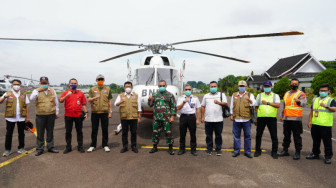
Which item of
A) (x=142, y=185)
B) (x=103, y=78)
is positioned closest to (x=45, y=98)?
(x=103, y=78)

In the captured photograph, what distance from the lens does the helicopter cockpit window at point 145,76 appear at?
23.6ft

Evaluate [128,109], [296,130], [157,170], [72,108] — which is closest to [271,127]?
[296,130]

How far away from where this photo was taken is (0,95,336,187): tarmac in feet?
12.1

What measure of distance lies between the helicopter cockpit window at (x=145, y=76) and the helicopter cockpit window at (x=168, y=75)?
27 centimetres

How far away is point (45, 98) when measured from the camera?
16.9 ft

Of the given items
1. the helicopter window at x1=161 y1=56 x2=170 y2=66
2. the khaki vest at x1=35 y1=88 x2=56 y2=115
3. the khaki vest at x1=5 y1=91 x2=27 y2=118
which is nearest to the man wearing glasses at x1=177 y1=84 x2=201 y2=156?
the helicopter window at x1=161 y1=56 x2=170 y2=66

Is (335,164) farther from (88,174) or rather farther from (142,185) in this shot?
(88,174)

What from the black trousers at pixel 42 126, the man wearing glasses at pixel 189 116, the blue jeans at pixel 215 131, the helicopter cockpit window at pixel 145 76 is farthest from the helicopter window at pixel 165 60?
the black trousers at pixel 42 126

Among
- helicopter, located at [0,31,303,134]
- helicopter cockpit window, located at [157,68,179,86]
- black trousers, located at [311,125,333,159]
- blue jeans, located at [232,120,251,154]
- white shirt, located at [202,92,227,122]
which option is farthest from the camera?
helicopter cockpit window, located at [157,68,179,86]

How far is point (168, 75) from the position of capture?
7.60 m

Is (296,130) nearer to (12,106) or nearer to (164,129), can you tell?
(164,129)

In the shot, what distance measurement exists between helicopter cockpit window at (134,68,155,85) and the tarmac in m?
2.59

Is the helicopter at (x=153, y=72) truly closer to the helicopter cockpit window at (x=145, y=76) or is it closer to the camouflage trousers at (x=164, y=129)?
the helicopter cockpit window at (x=145, y=76)

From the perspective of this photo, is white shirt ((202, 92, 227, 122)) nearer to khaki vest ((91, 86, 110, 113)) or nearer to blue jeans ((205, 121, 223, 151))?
blue jeans ((205, 121, 223, 151))
